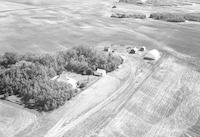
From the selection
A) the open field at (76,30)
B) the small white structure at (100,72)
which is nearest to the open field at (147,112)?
the small white structure at (100,72)

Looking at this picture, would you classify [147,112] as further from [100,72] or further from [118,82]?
[100,72]

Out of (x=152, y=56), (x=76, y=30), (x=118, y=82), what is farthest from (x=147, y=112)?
(x=76, y=30)

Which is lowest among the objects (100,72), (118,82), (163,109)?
(163,109)

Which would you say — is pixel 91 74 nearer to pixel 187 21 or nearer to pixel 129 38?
pixel 129 38

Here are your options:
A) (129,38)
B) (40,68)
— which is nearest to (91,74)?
(40,68)

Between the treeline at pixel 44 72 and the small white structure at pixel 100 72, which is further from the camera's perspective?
the small white structure at pixel 100 72

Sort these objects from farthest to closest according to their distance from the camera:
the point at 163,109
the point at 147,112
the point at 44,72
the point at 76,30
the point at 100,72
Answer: the point at 76,30
the point at 100,72
the point at 44,72
the point at 163,109
the point at 147,112

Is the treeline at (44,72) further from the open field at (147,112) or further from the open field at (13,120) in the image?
the open field at (147,112)

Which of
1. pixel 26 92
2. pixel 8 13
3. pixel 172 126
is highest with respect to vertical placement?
pixel 8 13
